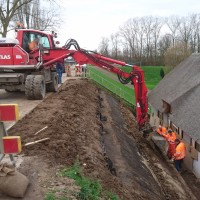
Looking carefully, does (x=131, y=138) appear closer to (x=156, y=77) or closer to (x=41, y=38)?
(x=41, y=38)

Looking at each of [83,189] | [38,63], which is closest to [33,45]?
[38,63]

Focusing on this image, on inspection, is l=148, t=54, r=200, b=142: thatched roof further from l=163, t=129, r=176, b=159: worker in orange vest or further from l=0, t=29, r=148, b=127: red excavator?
l=0, t=29, r=148, b=127: red excavator

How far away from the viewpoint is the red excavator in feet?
38.3

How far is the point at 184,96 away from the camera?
1547 centimetres

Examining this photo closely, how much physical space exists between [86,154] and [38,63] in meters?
7.06

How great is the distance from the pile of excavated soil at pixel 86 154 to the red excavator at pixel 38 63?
45.1 inches

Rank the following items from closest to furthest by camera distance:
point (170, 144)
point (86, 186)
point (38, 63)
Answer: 1. point (86, 186)
2. point (170, 144)
3. point (38, 63)

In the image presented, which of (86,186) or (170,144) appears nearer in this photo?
(86,186)

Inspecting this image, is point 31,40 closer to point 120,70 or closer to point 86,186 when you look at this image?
point 120,70

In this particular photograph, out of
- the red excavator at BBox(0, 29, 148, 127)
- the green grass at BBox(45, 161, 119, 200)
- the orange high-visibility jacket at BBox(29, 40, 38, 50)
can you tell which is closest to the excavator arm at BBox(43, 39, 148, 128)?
the red excavator at BBox(0, 29, 148, 127)

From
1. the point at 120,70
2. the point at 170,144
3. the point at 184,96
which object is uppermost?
the point at 120,70

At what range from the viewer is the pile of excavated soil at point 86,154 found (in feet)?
18.7

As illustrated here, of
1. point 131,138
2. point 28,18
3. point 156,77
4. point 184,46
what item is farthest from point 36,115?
point 156,77

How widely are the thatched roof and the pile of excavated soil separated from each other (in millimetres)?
1996
